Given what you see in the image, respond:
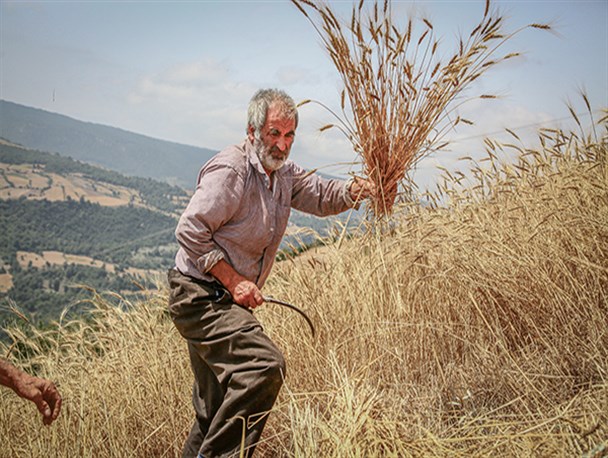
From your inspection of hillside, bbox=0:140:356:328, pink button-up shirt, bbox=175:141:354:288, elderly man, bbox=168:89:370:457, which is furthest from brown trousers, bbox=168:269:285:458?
hillside, bbox=0:140:356:328

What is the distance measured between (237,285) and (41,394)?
2.69 feet

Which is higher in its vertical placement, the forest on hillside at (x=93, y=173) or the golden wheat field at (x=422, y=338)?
the golden wheat field at (x=422, y=338)

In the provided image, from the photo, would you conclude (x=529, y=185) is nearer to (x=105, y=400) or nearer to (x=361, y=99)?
(x=361, y=99)

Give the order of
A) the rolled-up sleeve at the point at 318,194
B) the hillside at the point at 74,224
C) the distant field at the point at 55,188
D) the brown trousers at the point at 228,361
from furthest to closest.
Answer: the distant field at the point at 55,188 → the hillside at the point at 74,224 → the rolled-up sleeve at the point at 318,194 → the brown trousers at the point at 228,361

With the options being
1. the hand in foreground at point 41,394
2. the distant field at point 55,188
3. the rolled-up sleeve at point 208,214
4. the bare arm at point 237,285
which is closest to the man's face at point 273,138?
the rolled-up sleeve at point 208,214

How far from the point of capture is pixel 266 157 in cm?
234

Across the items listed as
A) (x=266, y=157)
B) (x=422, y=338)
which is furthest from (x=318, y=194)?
(x=422, y=338)

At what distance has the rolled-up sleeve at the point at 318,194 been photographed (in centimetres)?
270

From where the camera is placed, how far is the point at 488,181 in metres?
4.00

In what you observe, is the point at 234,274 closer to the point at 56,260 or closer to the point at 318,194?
the point at 318,194

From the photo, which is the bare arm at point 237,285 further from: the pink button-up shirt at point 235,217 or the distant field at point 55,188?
the distant field at point 55,188

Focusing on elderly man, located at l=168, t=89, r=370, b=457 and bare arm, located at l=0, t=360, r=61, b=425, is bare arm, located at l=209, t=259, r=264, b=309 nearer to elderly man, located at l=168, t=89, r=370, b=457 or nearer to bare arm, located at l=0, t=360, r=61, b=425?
elderly man, located at l=168, t=89, r=370, b=457

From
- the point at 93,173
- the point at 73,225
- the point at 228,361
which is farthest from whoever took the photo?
the point at 93,173

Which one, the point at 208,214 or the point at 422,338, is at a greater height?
the point at 208,214
